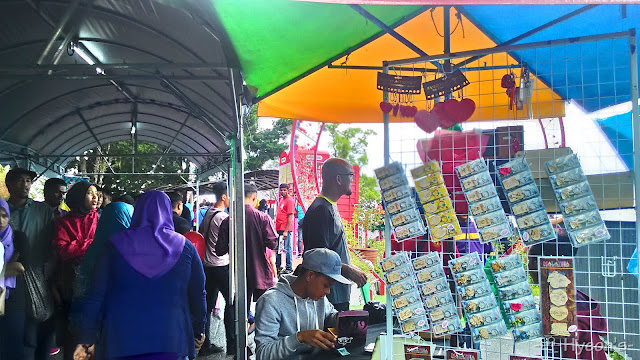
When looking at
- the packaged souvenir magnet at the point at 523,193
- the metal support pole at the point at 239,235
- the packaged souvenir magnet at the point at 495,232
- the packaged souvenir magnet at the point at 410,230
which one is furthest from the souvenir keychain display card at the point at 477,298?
the metal support pole at the point at 239,235

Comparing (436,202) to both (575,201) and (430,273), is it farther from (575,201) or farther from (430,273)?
(575,201)

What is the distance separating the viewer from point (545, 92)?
13.5ft

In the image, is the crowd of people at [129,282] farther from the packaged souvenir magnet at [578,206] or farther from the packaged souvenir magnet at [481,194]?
the packaged souvenir magnet at [578,206]

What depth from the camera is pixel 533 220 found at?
7.09 feet

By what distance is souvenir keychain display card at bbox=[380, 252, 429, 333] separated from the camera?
2322 mm

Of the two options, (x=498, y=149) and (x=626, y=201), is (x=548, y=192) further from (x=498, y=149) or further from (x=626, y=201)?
(x=626, y=201)

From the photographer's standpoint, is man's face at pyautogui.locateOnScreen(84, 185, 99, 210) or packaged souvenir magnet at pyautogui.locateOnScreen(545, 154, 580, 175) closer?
packaged souvenir magnet at pyautogui.locateOnScreen(545, 154, 580, 175)

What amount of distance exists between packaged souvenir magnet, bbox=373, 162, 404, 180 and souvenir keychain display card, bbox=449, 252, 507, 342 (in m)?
0.51

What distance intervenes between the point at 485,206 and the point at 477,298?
0.43 m

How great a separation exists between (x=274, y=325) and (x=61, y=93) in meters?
5.89

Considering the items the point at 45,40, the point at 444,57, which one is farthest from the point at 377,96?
the point at 45,40

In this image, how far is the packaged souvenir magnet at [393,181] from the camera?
93.8 inches

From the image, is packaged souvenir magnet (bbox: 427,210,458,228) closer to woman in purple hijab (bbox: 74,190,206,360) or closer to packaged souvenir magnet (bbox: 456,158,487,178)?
packaged souvenir magnet (bbox: 456,158,487,178)

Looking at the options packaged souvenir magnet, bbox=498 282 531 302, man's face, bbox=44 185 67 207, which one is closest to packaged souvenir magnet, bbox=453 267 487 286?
packaged souvenir magnet, bbox=498 282 531 302
